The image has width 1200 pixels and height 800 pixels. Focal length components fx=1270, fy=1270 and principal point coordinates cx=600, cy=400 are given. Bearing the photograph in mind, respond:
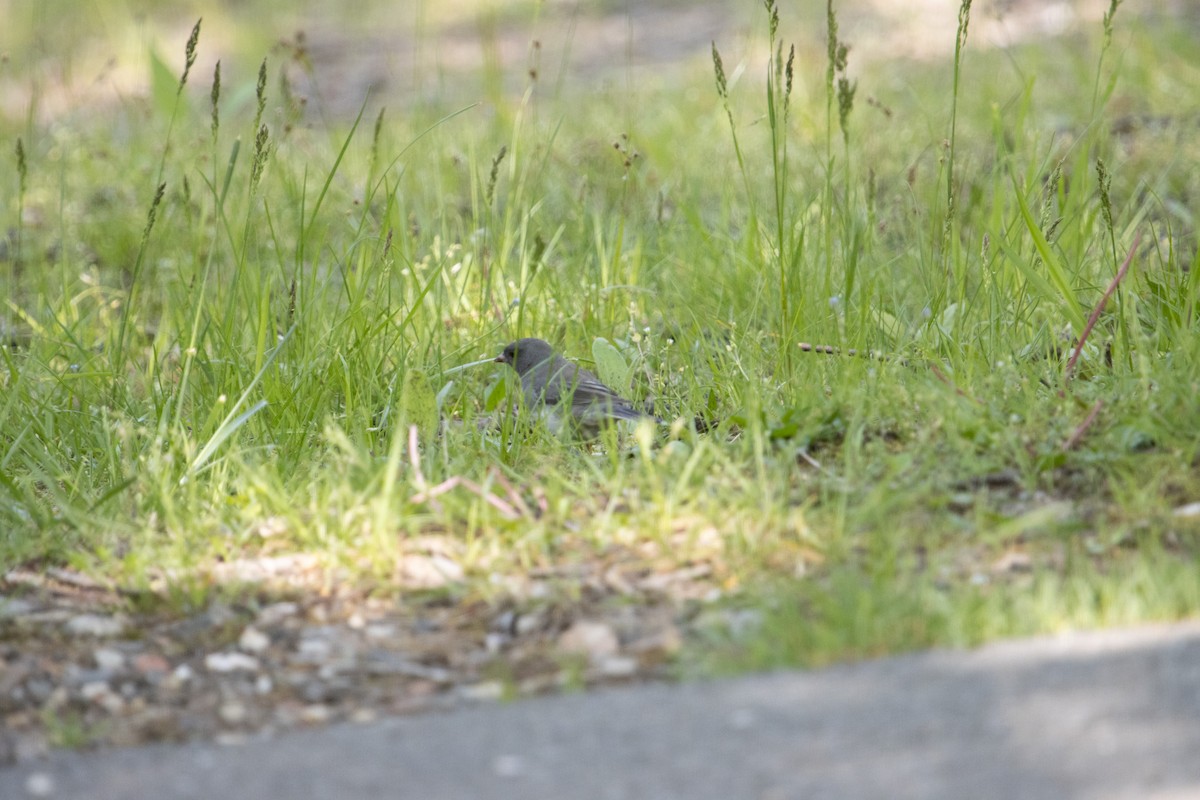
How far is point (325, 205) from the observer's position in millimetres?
5641

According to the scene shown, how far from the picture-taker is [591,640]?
2375mm

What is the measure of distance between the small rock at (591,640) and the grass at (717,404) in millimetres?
168

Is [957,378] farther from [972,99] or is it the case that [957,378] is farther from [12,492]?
[972,99]

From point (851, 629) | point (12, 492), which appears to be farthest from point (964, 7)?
point (12, 492)

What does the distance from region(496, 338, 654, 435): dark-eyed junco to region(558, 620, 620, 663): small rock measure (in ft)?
3.21

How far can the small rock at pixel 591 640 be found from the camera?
7.66ft

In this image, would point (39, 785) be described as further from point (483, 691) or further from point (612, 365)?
point (612, 365)

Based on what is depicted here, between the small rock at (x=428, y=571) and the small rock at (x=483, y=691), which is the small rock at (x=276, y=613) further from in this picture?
the small rock at (x=483, y=691)

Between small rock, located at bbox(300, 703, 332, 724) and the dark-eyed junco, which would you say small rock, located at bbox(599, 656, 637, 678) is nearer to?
small rock, located at bbox(300, 703, 332, 724)

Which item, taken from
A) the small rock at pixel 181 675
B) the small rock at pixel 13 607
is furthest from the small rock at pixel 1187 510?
the small rock at pixel 13 607

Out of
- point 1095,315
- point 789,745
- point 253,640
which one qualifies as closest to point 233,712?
point 253,640

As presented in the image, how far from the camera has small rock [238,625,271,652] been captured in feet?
8.16

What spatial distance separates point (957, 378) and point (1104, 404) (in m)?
0.38

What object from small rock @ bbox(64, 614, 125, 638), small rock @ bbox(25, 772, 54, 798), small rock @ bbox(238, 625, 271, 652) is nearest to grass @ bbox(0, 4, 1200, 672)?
small rock @ bbox(64, 614, 125, 638)
